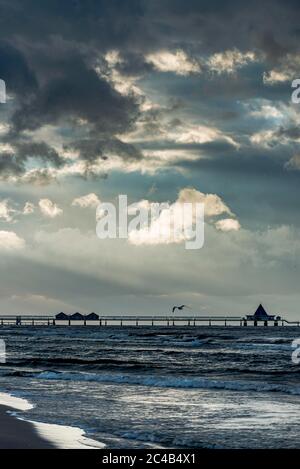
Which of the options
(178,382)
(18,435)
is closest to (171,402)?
(178,382)

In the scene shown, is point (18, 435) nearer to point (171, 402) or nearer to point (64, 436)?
point (64, 436)

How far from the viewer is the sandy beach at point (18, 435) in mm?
18281

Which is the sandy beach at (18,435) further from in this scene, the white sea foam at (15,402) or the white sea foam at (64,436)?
the white sea foam at (15,402)

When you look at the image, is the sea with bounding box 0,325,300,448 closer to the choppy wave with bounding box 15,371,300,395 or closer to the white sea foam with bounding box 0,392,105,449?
the choppy wave with bounding box 15,371,300,395

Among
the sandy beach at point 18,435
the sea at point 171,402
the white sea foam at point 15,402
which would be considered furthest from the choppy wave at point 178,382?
the sandy beach at point 18,435

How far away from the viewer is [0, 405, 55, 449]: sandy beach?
60.0ft

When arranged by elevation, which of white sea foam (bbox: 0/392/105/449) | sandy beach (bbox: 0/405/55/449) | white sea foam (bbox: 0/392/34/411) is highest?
sandy beach (bbox: 0/405/55/449)

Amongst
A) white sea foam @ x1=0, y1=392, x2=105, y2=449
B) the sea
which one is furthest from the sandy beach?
the sea

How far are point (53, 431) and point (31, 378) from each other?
2313cm
